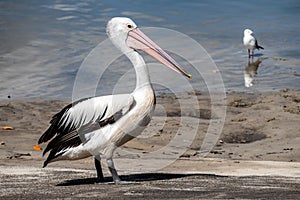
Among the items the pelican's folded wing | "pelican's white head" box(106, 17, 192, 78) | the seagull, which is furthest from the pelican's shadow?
the seagull

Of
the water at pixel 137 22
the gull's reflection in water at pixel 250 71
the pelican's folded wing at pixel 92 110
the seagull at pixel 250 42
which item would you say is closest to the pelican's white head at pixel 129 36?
the pelican's folded wing at pixel 92 110

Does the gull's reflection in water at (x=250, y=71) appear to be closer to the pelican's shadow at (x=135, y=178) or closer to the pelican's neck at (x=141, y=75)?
the pelican's shadow at (x=135, y=178)

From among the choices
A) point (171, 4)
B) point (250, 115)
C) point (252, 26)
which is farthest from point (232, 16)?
point (250, 115)

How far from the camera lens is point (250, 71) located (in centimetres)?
1316

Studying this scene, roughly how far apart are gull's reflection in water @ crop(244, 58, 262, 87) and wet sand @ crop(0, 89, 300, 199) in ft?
3.57

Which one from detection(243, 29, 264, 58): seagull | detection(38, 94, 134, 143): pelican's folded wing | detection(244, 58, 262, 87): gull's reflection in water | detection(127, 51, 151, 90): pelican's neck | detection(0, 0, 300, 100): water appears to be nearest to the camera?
detection(38, 94, 134, 143): pelican's folded wing

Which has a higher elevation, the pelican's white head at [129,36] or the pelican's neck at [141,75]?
the pelican's white head at [129,36]

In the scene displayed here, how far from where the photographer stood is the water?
1220 cm

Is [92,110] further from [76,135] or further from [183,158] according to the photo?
[183,158]

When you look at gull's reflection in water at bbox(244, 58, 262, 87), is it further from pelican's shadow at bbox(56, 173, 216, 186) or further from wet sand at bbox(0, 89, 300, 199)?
pelican's shadow at bbox(56, 173, 216, 186)

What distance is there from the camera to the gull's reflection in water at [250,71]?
40.5ft

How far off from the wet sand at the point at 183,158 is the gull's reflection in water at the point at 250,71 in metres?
1.09

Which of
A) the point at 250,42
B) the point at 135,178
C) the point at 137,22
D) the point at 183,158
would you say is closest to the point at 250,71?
the point at 250,42

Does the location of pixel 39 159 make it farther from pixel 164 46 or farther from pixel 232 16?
pixel 232 16
